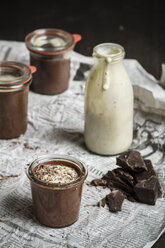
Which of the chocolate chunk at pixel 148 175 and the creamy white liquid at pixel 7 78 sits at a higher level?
the creamy white liquid at pixel 7 78

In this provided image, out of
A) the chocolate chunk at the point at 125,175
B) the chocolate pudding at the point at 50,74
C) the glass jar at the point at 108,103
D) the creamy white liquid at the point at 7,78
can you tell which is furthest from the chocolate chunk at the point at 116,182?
the chocolate pudding at the point at 50,74

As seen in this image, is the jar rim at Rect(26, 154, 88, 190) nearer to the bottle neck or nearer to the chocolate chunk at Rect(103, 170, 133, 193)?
the chocolate chunk at Rect(103, 170, 133, 193)

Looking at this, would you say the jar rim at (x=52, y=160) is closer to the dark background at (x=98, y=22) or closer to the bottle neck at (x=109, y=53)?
the bottle neck at (x=109, y=53)

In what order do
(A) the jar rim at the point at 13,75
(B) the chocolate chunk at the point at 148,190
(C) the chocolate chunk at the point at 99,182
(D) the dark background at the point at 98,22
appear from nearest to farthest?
(B) the chocolate chunk at the point at 148,190 → (C) the chocolate chunk at the point at 99,182 → (A) the jar rim at the point at 13,75 → (D) the dark background at the point at 98,22

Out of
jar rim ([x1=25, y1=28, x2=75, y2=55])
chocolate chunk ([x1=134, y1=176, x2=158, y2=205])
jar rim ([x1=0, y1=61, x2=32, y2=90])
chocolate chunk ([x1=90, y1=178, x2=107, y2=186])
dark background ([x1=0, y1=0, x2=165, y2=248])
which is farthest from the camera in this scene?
dark background ([x1=0, y1=0, x2=165, y2=248])

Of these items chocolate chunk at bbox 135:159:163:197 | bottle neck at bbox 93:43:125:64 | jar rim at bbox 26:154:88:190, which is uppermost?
bottle neck at bbox 93:43:125:64

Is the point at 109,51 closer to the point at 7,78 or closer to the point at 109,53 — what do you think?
the point at 109,53

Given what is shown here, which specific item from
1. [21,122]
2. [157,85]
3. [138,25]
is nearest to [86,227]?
[21,122]

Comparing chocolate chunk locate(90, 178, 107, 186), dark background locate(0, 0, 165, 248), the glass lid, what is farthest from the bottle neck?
dark background locate(0, 0, 165, 248)
